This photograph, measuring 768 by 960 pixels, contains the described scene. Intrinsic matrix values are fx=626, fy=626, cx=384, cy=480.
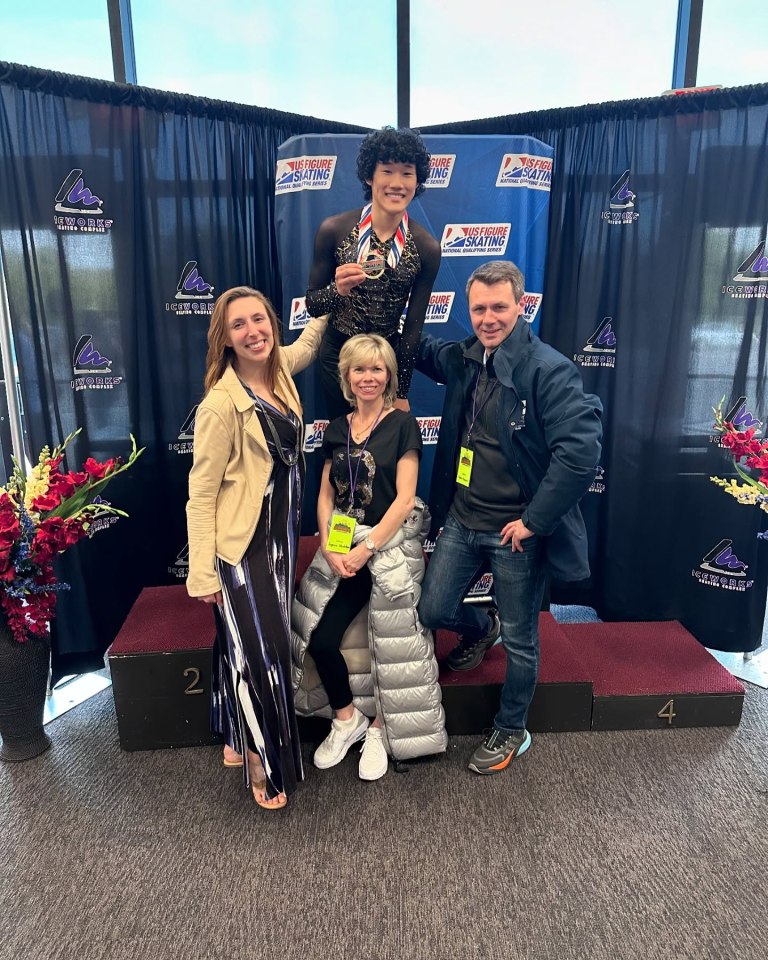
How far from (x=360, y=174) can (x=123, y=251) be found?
47.4 inches

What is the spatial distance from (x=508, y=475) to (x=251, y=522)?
33.6 inches

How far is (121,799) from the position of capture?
2199 mm

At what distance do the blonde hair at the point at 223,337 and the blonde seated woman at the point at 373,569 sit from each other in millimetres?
261

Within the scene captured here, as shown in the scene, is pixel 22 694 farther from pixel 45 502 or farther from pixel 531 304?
pixel 531 304

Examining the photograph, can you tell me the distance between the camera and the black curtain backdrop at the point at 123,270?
2.61 metres

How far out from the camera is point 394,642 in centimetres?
217

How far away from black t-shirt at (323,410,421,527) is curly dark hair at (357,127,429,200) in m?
0.86

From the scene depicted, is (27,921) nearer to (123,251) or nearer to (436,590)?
(436,590)

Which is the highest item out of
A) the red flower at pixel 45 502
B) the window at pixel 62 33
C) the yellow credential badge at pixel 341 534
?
the window at pixel 62 33

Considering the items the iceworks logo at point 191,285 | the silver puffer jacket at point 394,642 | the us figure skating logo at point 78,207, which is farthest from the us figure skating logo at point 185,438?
the silver puffer jacket at point 394,642

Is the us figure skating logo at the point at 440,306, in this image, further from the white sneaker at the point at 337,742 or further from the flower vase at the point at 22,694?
the flower vase at the point at 22,694

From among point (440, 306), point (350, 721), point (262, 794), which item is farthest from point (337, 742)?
point (440, 306)

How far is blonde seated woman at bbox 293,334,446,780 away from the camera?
83.8 inches

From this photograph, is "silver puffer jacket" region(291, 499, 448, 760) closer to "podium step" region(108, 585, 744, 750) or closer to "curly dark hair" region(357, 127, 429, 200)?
"podium step" region(108, 585, 744, 750)
